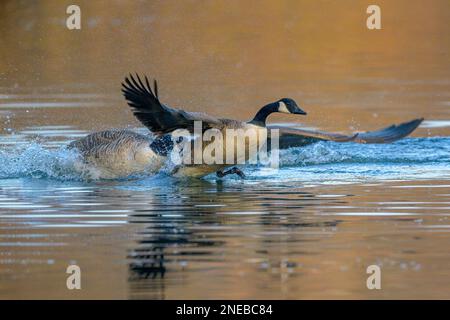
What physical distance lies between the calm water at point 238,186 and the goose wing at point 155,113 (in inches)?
29.4

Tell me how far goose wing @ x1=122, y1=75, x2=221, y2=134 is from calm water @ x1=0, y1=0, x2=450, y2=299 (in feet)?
2.45

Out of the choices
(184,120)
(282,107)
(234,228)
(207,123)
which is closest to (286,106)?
(282,107)

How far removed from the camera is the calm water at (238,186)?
8375 millimetres

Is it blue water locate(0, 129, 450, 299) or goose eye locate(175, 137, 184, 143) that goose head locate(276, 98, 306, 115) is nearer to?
blue water locate(0, 129, 450, 299)

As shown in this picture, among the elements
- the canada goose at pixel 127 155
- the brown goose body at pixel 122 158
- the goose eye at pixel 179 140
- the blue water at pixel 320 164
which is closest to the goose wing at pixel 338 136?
the blue water at pixel 320 164

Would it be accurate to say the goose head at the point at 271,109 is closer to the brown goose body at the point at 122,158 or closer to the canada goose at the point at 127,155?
the canada goose at the point at 127,155

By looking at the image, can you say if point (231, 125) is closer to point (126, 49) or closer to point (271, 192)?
point (271, 192)

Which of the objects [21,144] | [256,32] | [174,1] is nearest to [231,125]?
[21,144]

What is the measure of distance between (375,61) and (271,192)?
656 inches

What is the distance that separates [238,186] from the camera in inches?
527

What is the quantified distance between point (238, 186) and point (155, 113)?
1.34 m

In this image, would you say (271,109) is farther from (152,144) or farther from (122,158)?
(122,158)


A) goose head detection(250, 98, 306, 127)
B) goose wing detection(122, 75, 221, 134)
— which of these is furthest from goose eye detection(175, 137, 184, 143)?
goose head detection(250, 98, 306, 127)

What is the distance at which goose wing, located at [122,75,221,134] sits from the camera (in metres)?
13.1
